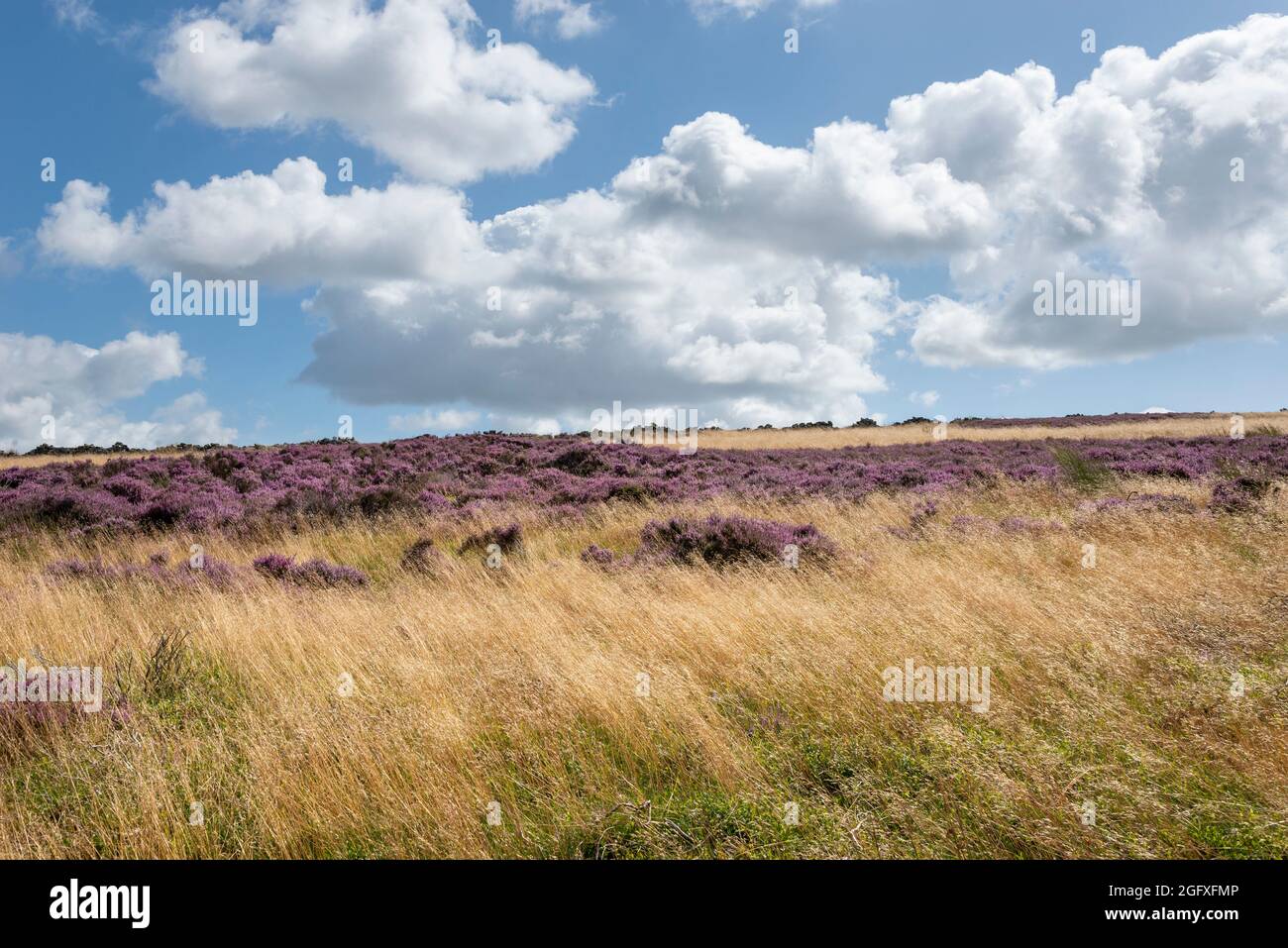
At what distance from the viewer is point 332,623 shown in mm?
6977

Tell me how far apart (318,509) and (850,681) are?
1401cm

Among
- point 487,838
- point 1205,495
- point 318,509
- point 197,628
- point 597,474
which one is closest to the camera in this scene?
point 487,838

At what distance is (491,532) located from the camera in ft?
38.9

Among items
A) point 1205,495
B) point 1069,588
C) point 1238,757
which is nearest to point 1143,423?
point 1205,495

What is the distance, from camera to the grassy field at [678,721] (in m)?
3.47

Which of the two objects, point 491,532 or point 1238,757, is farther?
point 491,532

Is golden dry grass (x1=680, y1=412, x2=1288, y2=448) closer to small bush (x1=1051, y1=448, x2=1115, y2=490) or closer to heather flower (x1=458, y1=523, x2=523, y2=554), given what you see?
small bush (x1=1051, y1=448, x2=1115, y2=490)

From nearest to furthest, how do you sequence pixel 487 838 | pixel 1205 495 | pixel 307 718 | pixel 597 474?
pixel 487 838, pixel 307 718, pixel 1205 495, pixel 597 474
